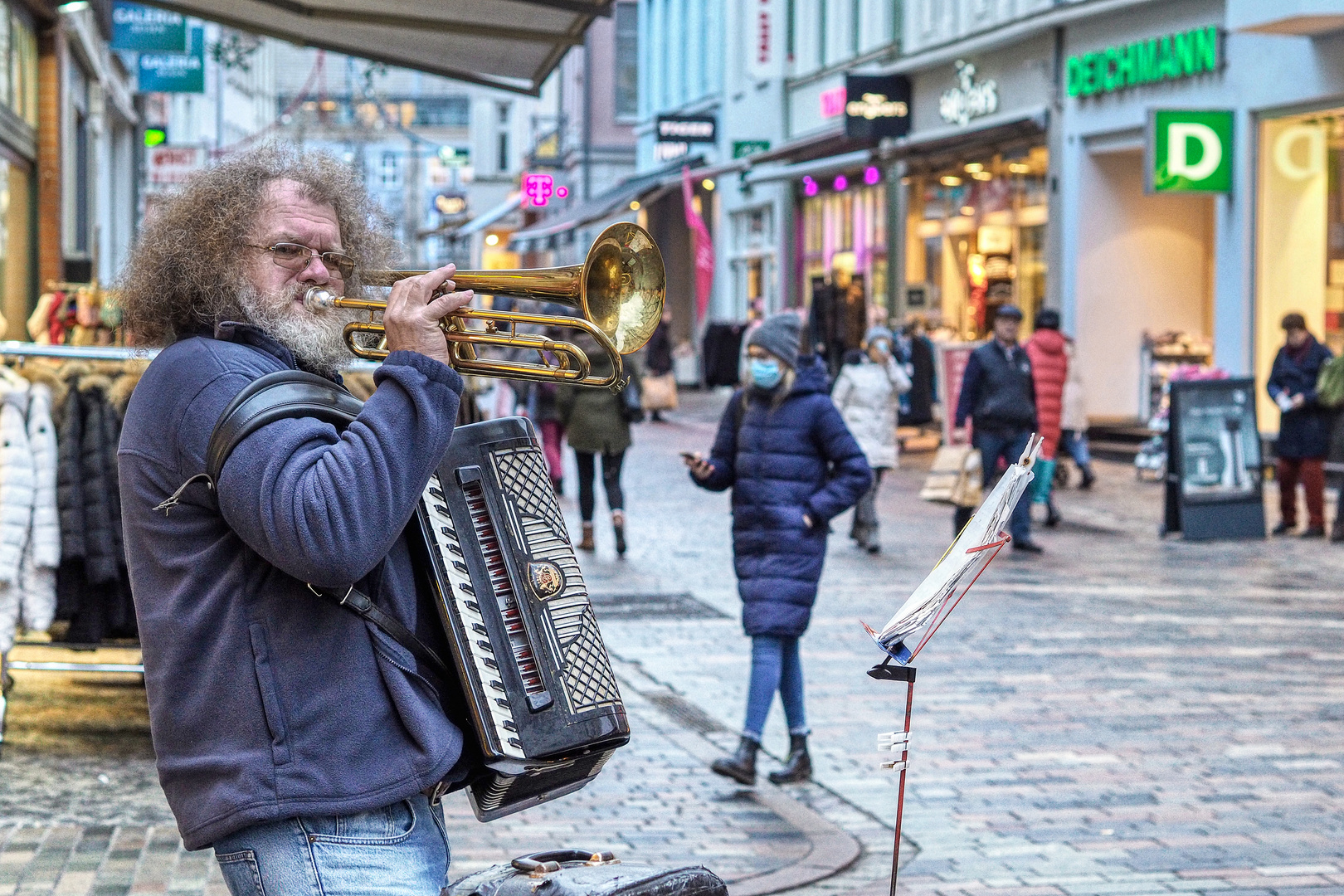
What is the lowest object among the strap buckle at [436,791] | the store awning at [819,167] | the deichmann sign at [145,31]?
the strap buckle at [436,791]

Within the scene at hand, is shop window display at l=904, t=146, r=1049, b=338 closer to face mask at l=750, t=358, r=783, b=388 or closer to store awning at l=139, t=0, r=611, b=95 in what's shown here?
store awning at l=139, t=0, r=611, b=95

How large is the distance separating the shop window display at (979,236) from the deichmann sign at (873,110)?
3.17ft

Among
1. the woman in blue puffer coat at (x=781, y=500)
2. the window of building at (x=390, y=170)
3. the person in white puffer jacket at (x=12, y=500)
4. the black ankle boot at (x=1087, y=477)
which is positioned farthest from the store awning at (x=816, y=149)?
the window of building at (x=390, y=170)

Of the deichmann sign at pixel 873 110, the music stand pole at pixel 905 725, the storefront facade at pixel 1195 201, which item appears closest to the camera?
the music stand pole at pixel 905 725

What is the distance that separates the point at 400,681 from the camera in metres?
2.63

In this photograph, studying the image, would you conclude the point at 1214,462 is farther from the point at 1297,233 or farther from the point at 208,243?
the point at 208,243

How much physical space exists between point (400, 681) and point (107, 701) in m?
6.06

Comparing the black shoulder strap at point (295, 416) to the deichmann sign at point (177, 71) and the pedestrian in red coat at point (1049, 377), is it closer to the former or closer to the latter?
the pedestrian in red coat at point (1049, 377)

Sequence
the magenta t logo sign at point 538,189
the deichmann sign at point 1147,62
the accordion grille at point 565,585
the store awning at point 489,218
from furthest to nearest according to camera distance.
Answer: the store awning at point 489,218, the deichmann sign at point 1147,62, the magenta t logo sign at point 538,189, the accordion grille at point 565,585

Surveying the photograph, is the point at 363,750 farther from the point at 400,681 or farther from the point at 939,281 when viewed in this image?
the point at 939,281

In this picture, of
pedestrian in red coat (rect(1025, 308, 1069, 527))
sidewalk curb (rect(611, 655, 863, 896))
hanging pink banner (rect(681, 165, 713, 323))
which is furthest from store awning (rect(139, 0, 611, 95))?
hanging pink banner (rect(681, 165, 713, 323))

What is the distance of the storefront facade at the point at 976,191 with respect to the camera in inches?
966

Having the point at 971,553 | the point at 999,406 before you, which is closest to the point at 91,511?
the point at 971,553

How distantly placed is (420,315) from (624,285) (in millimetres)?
469
